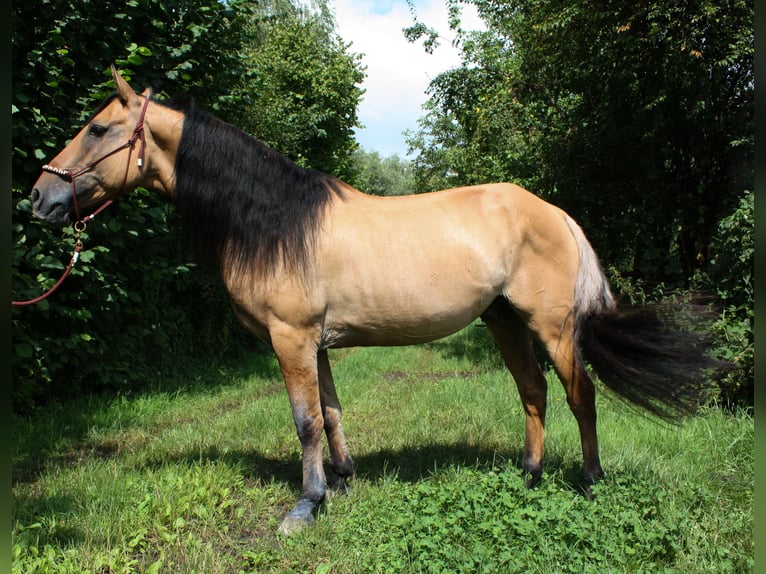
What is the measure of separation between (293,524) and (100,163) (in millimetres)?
2582

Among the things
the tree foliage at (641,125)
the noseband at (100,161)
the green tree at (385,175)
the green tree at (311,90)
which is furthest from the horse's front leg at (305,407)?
the green tree at (385,175)

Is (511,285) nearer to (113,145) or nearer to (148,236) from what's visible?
(113,145)

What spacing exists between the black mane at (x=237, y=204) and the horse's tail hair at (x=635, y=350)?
1979 millimetres

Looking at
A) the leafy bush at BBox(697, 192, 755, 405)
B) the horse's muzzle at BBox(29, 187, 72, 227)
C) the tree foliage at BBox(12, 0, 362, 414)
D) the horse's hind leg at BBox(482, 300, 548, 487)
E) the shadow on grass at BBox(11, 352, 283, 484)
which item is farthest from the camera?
the leafy bush at BBox(697, 192, 755, 405)

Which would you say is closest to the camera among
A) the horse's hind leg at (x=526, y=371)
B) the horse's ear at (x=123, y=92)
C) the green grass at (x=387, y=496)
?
the green grass at (x=387, y=496)

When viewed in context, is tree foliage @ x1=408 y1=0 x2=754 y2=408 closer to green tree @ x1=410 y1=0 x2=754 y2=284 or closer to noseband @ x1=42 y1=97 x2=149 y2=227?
green tree @ x1=410 y1=0 x2=754 y2=284

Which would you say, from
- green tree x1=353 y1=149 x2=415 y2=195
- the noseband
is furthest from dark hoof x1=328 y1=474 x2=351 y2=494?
green tree x1=353 y1=149 x2=415 y2=195

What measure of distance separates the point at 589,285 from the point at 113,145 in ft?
10.9

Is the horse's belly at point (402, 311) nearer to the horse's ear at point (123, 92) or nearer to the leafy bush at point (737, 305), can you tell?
the horse's ear at point (123, 92)

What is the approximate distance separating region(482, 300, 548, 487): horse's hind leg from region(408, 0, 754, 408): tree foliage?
10.0ft

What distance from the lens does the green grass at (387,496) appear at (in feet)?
8.61

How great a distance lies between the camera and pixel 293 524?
3053mm

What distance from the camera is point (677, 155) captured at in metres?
7.20

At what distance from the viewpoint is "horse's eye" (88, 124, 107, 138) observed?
10.0 ft
